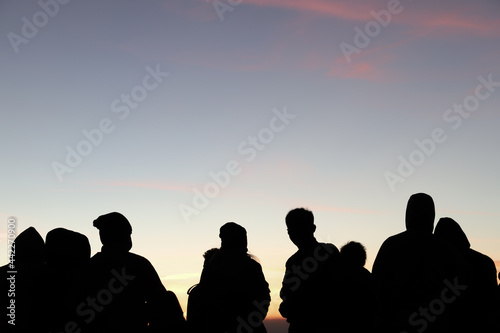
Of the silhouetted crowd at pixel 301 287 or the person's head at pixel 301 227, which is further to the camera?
the person's head at pixel 301 227

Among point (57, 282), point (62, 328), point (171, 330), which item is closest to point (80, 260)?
point (57, 282)

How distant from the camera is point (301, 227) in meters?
5.94

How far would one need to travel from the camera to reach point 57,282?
5.89 metres

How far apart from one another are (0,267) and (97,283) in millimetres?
1336

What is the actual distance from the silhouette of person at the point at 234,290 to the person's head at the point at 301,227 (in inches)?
54.5

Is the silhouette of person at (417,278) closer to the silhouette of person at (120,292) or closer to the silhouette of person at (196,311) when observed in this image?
the silhouette of person at (120,292)

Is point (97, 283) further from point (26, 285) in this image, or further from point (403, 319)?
point (403, 319)

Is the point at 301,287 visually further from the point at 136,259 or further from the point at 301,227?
the point at 136,259

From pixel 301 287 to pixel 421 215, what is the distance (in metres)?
1.36

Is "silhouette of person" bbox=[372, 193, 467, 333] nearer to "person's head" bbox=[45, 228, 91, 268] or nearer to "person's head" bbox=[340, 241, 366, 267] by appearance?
"person's head" bbox=[340, 241, 366, 267]

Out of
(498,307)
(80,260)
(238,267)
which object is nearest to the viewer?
(80,260)

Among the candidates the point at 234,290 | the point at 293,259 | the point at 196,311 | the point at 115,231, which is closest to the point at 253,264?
the point at 234,290

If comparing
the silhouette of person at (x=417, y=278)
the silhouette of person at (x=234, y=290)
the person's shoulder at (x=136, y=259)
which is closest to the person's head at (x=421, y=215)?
the silhouette of person at (x=417, y=278)

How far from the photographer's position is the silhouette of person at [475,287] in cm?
652
